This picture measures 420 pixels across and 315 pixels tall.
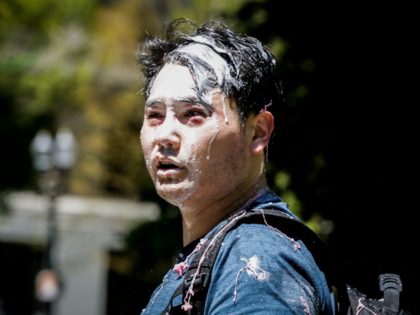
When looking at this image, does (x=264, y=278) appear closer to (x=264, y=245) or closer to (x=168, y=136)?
(x=264, y=245)

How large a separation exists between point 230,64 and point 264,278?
0.66 meters

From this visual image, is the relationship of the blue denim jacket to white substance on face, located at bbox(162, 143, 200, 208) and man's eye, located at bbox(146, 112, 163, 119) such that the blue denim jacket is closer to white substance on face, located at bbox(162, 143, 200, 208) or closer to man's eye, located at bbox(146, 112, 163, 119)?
white substance on face, located at bbox(162, 143, 200, 208)

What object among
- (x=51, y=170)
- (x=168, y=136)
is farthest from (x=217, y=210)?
(x=51, y=170)

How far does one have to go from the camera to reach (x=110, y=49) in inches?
918

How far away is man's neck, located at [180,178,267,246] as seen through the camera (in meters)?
2.49

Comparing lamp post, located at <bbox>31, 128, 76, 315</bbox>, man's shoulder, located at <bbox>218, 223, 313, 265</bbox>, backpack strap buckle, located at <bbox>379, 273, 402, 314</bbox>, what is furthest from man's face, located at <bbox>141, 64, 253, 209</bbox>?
lamp post, located at <bbox>31, 128, 76, 315</bbox>

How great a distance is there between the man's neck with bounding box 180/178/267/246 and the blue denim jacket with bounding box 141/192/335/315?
9.1 inches

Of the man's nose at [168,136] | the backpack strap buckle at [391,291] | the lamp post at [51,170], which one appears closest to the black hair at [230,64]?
the man's nose at [168,136]

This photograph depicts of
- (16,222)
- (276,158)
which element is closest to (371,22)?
(276,158)

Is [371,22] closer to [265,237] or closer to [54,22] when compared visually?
[265,237]

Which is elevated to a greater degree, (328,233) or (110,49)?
(110,49)

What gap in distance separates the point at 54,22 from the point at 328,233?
16.6 m

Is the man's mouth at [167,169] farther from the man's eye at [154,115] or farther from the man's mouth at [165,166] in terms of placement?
the man's eye at [154,115]

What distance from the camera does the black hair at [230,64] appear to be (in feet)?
8.15
